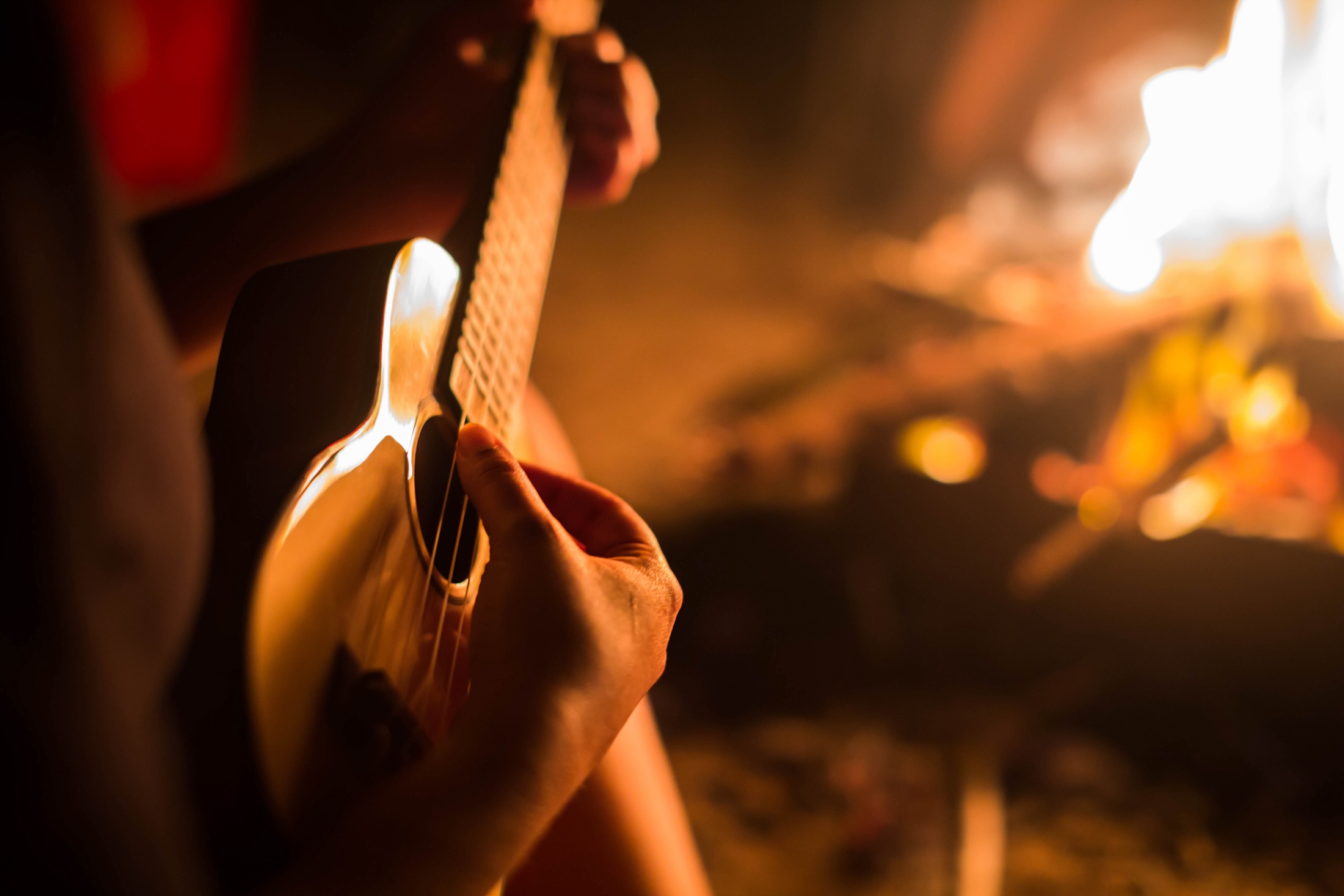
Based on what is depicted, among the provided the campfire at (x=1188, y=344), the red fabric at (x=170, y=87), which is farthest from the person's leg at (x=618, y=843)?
the red fabric at (x=170, y=87)

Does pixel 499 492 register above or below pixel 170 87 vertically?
below

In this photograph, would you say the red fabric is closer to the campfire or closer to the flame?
the campfire

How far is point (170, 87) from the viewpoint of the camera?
6.46 ft

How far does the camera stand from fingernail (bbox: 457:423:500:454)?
43cm

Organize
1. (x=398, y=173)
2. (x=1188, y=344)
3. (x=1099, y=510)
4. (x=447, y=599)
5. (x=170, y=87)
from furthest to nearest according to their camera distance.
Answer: (x=170, y=87)
(x=1188, y=344)
(x=1099, y=510)
(x=398, y=173)
(x=447, y=599)

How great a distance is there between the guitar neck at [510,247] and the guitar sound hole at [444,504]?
0.08 feet

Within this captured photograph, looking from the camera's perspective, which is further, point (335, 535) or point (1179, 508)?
point (1179, 508)

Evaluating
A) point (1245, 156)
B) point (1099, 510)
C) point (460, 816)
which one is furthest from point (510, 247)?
point (1245, 156)

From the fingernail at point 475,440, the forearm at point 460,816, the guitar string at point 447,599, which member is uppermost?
the fingernail at point 475,440

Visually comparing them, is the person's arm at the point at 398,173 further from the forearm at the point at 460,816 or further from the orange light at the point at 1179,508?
the orange light at the point at 1179,508

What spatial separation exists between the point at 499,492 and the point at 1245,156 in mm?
1680

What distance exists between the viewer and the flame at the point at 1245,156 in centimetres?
133

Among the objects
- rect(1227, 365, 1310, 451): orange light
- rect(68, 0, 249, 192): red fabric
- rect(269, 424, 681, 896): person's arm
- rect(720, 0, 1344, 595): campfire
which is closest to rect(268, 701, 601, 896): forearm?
rect(269, 424, 681, 896): person's arm

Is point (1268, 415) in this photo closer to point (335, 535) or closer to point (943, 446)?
point (943, 446)
